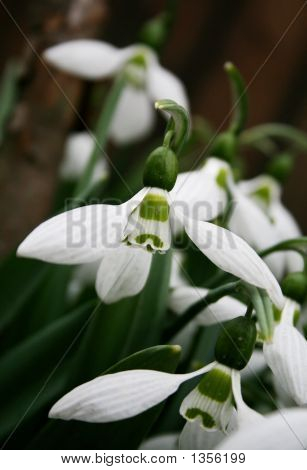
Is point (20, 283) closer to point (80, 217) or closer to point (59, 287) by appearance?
point (59, 287)

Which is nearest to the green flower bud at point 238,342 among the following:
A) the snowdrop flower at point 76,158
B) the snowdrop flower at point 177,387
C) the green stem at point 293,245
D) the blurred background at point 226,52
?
the snowdrop flower at point 177,387

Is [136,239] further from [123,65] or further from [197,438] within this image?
[123,65]

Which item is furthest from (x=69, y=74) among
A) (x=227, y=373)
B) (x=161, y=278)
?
(x=227, y=373)

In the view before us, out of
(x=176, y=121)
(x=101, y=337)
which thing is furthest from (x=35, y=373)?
(x=176, y=121)

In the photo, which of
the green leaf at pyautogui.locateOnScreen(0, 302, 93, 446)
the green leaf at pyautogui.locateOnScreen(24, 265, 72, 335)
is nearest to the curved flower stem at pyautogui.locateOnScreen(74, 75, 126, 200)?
the green leaf at pyautogui.locateOnScreen(24, 265, 72, 335)

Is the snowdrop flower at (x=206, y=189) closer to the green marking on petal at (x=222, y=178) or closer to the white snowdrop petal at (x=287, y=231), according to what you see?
the green marking on petal at (x=222, y=178)
